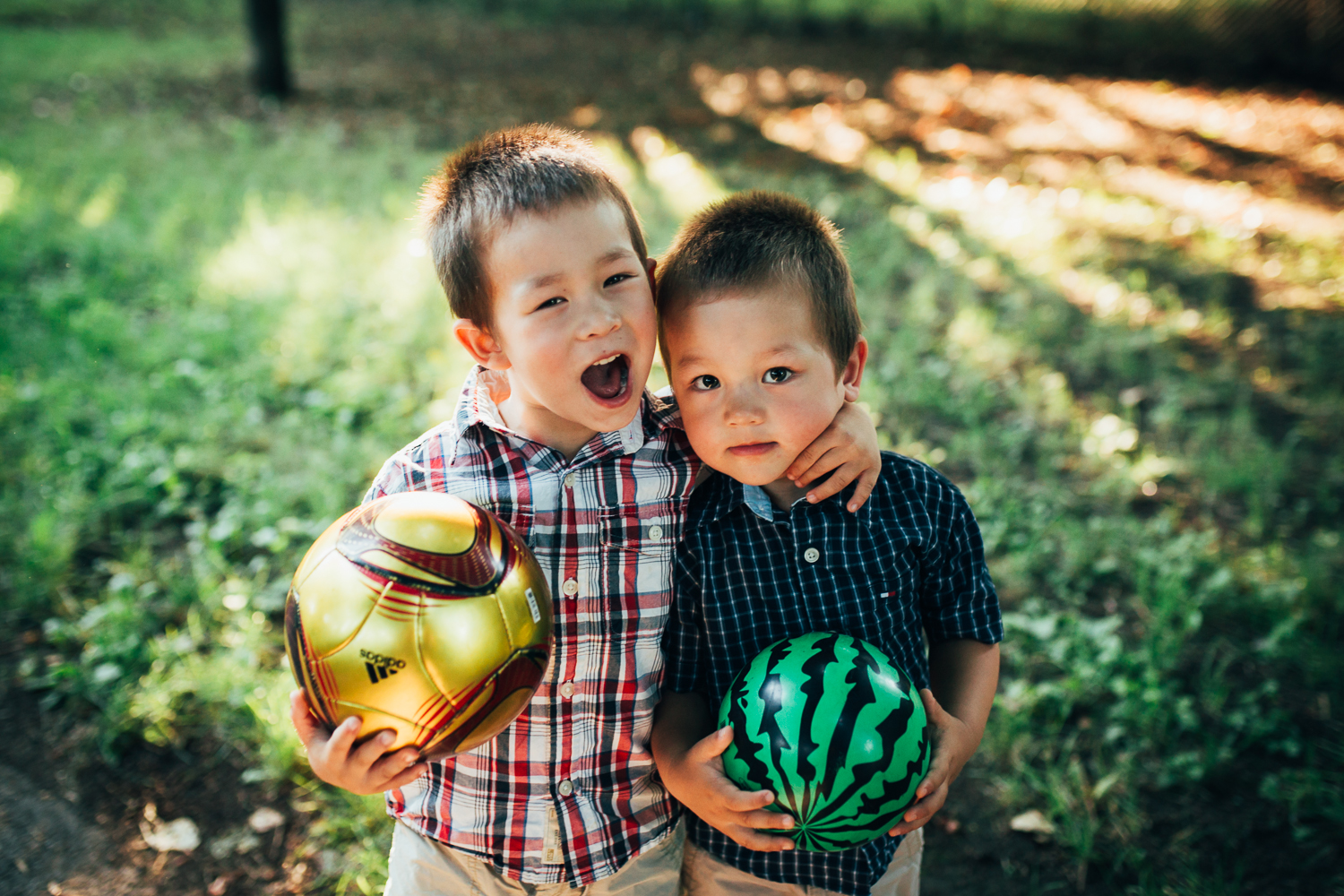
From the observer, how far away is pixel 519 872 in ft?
6.45

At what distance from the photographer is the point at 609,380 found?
2012mm

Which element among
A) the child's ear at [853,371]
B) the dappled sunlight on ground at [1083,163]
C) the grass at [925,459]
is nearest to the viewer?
the child's ear at [853,371]

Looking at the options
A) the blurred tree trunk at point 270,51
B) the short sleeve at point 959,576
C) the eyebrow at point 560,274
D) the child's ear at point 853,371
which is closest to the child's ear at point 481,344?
the eyebrow at point 560,274

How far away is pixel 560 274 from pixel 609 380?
0.84 ft

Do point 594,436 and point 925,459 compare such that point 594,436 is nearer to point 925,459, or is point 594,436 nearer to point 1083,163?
point 925,459

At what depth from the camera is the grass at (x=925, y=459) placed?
2.85 metres

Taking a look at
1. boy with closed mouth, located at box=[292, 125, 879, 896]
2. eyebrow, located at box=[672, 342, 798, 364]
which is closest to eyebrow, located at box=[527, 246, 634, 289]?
boy with closed mouth, located at box=[292, 125, 879, 896]

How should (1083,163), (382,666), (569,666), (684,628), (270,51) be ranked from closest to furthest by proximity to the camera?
(382,666) < (569,666) < (684,628) < (1083,163) < (270,51)

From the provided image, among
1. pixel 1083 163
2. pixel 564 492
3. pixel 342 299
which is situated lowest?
pixel 564 492

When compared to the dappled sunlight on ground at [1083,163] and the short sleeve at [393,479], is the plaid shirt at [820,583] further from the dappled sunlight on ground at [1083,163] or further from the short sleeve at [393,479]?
the dappled sunlight on ground at [1083,163]

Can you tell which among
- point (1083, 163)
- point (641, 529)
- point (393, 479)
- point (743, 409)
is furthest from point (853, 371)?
point (1083, 163)

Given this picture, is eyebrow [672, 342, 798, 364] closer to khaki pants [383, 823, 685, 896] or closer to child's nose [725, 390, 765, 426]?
child's nose [725, 390, 765, 426]

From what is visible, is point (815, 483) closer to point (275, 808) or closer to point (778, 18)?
point (275, 808)

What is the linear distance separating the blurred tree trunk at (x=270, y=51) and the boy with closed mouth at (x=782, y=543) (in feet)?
38.7
